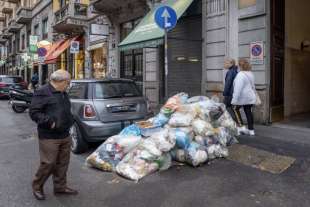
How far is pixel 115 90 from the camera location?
750 cm

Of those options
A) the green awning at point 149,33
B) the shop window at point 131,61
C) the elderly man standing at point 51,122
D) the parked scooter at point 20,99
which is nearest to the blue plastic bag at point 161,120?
the elderly man standing at point 51,122

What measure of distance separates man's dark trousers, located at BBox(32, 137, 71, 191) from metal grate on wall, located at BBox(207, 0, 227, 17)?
24.6 feet

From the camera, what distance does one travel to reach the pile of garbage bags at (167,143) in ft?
18.5

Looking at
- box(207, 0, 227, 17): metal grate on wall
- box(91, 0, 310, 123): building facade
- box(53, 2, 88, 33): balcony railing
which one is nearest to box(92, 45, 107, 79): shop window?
box(53, 2, 88, 33): balcony railing

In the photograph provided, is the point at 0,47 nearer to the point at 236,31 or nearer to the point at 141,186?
the point at 236,31

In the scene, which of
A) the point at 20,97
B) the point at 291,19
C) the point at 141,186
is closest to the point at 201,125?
the point at 141,186

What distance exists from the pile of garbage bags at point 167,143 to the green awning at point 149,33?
4469 millimetres

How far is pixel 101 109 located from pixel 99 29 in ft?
36.5

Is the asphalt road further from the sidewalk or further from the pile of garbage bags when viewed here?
the sidewalk

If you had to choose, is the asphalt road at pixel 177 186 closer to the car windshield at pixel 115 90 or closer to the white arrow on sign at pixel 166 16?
the car windshield at pixel 115 90

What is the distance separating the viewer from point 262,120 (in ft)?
31.9

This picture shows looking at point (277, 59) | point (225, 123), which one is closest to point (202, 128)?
point (225, 123)

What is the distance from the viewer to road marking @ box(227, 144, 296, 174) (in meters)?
5.92

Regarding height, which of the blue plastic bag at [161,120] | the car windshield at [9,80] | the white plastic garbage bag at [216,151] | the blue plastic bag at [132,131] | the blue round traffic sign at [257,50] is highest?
the blue round traffic sign at [257,50]
